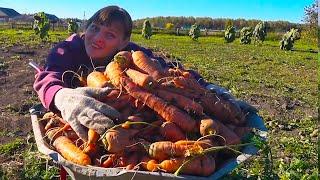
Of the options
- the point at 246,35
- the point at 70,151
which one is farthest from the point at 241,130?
the point at 246,35

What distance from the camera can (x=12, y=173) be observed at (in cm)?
549

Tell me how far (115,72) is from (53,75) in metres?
0.48

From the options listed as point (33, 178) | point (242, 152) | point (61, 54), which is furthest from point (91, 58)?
point (33, 178)

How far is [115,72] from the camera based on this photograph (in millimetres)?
3391

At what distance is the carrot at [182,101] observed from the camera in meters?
3.13

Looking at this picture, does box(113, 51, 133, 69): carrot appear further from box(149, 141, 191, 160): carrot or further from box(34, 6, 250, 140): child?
box(149, 141, 191, 160): carrot

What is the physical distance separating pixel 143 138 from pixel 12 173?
3.11 metres

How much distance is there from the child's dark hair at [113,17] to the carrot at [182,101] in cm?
79

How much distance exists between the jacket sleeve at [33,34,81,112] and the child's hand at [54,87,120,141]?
9.1 inches

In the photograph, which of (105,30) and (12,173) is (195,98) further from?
(12,173)

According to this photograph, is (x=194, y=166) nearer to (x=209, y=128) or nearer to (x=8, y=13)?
(x=209, y=128)

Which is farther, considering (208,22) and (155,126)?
(208,22)

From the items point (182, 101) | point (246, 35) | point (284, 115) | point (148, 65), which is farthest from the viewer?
point (246, 35)

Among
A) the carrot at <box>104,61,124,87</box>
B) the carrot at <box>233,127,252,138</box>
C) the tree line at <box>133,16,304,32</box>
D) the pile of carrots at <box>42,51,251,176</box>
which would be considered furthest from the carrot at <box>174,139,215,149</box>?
the tree line at <box>133,16,304,32</box>
